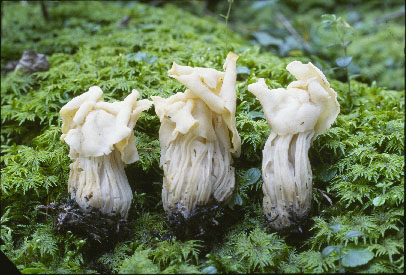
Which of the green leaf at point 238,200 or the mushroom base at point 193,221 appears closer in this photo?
the mushroom base at point 193,221

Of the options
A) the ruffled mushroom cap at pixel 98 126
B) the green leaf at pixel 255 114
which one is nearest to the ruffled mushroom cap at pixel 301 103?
the green leaf at pixel 255 114

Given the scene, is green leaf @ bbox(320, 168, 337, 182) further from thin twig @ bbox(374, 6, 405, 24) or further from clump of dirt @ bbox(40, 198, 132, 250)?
thin twig @ bbox(374, 6, 405, 24)

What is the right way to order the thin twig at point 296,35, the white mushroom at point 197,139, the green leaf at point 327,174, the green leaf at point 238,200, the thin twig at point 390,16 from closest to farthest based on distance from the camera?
1. the white mushroom at point 197,139
2. the green leaf at point 238,200
3. the green leaf at point 327,174
4. the thin twig at point 296,35
5. the thin twig at point 390,16

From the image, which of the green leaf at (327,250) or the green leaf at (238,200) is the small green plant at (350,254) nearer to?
the green leaf at (327,250)

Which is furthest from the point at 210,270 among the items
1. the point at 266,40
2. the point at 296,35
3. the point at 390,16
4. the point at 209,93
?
the point at 390,16

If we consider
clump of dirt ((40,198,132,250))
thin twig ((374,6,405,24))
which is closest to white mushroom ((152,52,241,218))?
clump of dirt ((40,198,132,250))

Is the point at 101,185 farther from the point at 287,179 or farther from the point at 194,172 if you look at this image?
the point at 287,179

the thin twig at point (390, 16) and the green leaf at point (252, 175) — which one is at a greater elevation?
the thin twig at point (390, 16)
